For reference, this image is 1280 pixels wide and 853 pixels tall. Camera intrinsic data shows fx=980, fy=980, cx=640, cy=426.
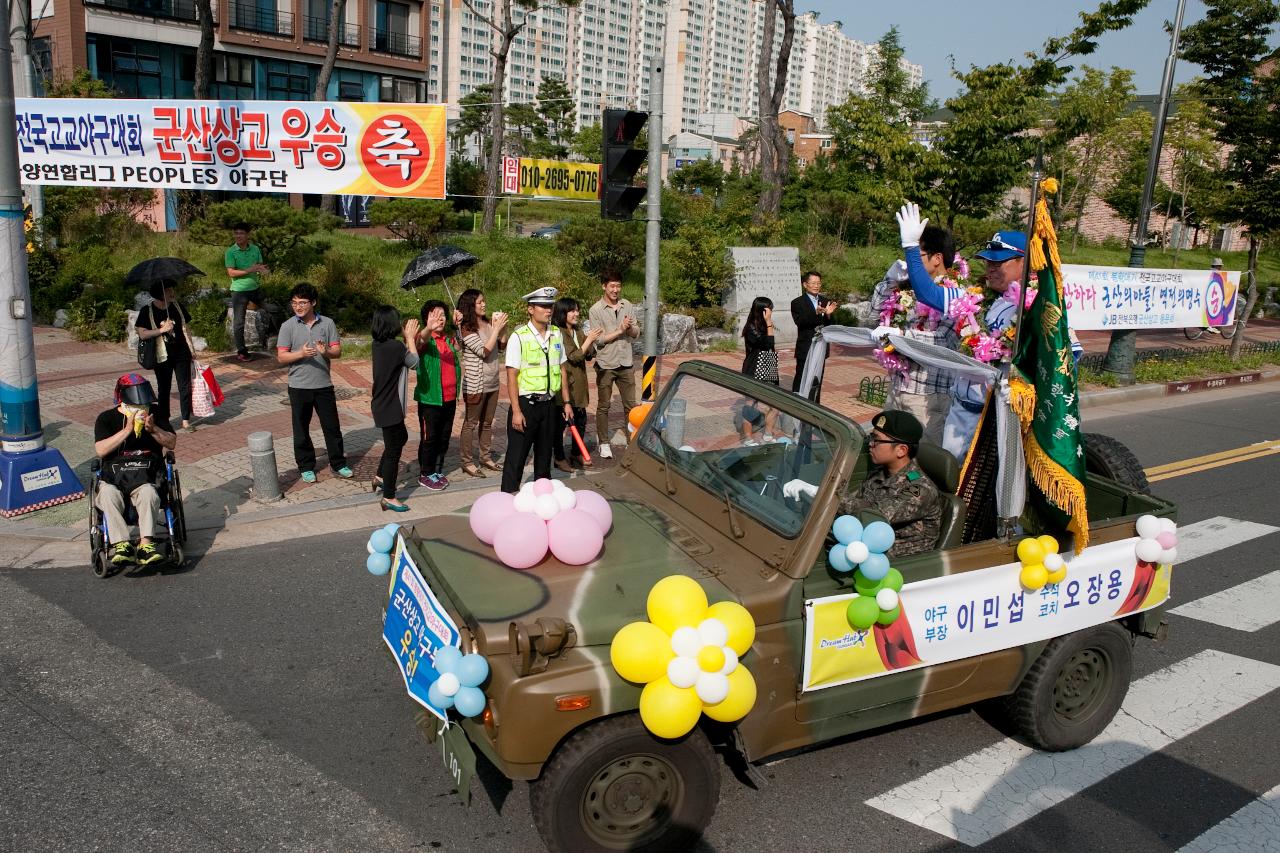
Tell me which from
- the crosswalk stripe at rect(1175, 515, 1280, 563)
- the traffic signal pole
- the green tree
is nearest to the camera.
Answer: the crosswalk stripe at rect(1175, 515, 1280, 563)

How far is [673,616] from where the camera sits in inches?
146

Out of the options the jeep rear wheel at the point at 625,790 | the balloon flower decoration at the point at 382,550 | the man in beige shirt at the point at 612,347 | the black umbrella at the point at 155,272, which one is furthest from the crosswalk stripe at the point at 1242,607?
the black umbrella at the point at 155,272

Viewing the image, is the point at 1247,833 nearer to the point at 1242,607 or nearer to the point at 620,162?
the point at 1242,607

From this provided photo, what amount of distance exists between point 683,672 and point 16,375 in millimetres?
6981

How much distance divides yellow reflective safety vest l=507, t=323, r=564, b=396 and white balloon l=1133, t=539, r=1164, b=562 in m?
4.58

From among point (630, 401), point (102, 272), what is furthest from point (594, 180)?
point (630, 401)

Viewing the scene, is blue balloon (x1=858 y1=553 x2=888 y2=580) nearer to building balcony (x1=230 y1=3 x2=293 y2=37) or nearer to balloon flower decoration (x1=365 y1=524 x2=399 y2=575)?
balloon flower decoration (x1=365 y1=524 x2=399 y2=575)

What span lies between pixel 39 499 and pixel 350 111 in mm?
6507

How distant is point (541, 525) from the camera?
4250 mm

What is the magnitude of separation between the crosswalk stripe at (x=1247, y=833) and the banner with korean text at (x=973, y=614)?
1017 millimetres

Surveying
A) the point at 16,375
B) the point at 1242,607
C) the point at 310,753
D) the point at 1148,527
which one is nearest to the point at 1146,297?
the point at 1242,607

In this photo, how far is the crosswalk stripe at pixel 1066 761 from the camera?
4477 mm

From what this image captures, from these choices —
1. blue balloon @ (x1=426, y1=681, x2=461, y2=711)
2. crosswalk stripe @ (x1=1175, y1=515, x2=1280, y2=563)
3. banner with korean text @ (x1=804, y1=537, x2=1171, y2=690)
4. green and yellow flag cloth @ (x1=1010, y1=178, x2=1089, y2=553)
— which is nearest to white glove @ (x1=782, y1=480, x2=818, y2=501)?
banner with korean text @ (x1=804, y1=537, x2=1171, y2=690)

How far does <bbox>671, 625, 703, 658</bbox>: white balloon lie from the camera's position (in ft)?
12.0
